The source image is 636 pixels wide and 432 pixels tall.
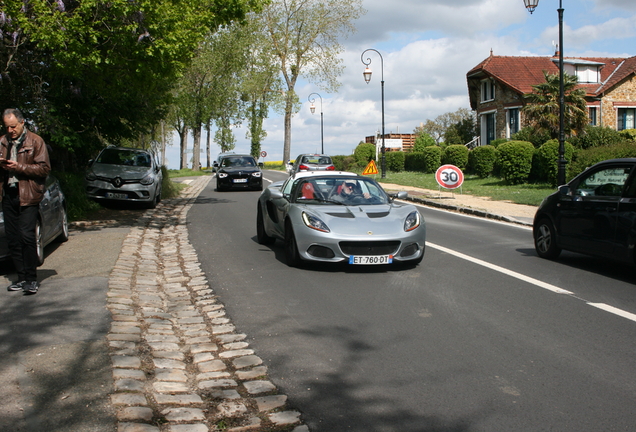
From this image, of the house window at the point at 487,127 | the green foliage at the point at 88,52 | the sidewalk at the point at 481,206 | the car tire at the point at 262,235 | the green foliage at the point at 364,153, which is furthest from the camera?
the green foliage at the point at 364,153

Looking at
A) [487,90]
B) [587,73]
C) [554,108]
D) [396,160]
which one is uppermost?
[587,73]

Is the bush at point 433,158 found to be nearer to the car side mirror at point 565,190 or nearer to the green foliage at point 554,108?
the green foliage at point 554,108

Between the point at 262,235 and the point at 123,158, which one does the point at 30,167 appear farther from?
the point at 123,158

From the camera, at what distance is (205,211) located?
18.0 metres

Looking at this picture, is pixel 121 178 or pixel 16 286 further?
pixel 121 178

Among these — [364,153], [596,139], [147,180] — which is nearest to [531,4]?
[596,139]

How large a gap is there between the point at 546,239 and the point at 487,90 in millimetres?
44307

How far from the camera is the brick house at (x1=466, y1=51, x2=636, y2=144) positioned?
4819 centimetres

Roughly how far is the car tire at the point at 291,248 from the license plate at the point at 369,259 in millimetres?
779

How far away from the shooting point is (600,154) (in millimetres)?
20891

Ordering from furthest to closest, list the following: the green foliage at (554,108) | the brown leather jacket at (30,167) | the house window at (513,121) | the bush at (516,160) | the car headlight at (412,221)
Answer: the house window at (513,121) < the green foliage at (554,108) < the bush at (516,160) < the car headlight at (412,221) < the brown leather jacket at (30,167)

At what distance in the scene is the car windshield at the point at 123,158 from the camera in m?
18.4

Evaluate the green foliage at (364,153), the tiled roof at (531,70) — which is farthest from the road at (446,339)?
the green foliage at (364,153)

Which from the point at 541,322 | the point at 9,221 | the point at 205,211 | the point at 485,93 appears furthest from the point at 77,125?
the point at 485,93
